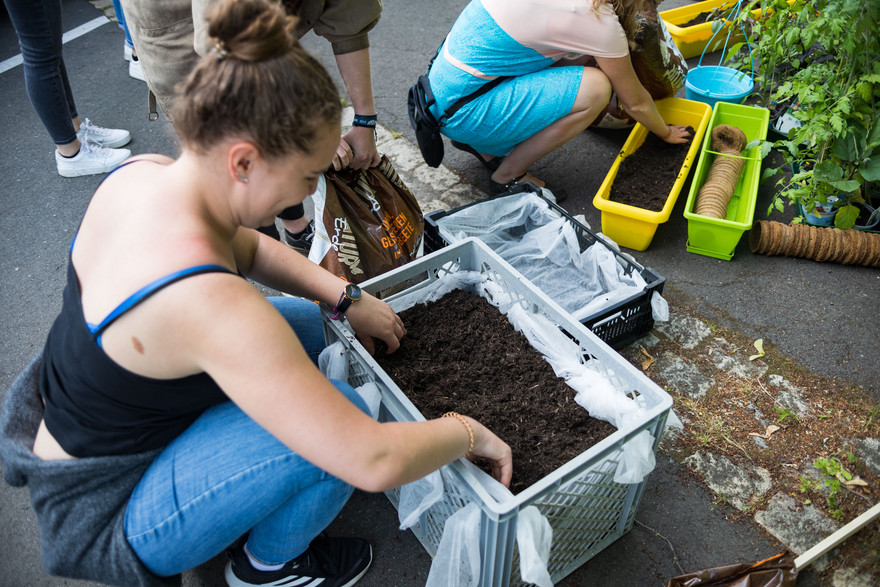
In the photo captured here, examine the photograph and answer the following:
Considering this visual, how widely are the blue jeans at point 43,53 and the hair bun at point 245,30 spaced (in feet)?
7.09

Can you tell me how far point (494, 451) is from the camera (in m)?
1.28

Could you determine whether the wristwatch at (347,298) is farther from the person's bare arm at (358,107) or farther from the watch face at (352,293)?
the person's bare arm at (358,107)

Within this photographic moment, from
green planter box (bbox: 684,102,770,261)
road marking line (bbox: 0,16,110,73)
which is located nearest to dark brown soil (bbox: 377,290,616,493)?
green planter box (bbox: 684,102,770,261)

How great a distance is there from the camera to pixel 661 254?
2.54 metres

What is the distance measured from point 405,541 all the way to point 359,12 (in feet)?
5.09

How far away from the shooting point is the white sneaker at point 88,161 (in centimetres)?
305

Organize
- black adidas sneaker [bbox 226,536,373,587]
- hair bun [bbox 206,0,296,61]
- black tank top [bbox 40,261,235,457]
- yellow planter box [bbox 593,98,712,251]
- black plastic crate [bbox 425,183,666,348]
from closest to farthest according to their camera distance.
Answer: hair bun [bbox 206,0,296,61] < black tank top [bbox 40,261,235,457] < black adidas sneaker [bbox 226,536,373,587] < black plastic crate [bbox 425,183,666,348] < yellow planter box [bbox 593,98,712,251]

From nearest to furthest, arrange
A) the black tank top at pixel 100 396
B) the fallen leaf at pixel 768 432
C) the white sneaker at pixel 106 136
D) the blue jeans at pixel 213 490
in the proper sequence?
the black tank top at pixel 100 396 → the blue jeans at pixel 213 490 → the fallen leaf at pixel 768 432 → the white sneaker at pixel 106 136

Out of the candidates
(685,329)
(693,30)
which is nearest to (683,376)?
(685,329)

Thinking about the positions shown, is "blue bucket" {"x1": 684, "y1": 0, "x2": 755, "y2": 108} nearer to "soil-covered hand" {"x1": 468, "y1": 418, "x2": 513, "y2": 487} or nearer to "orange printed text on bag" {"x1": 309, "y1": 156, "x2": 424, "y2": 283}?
"orange printed text on bag" {"x1": 309, "y1": 156, "x2": 424, "y2": 283}

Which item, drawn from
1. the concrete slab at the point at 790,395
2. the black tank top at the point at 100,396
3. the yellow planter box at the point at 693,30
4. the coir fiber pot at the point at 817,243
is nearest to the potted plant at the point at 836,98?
the coir fiber pot at the point at 817,243

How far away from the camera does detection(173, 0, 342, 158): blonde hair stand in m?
0.93

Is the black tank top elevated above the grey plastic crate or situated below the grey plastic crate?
above

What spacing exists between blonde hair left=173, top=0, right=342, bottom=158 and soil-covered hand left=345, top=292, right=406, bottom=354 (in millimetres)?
616
